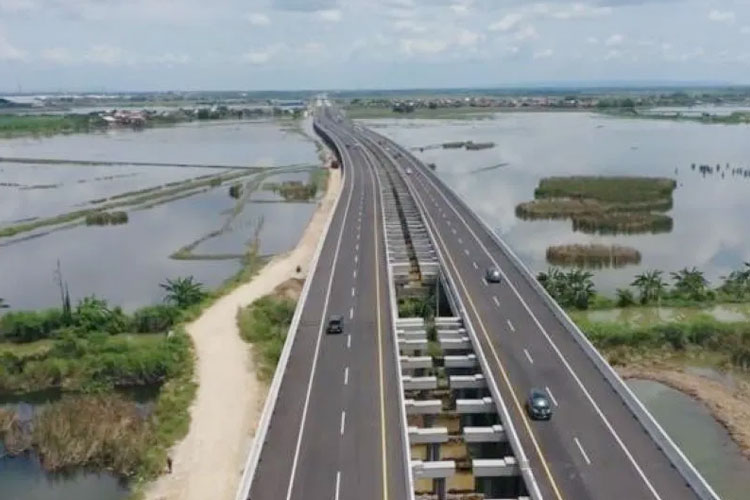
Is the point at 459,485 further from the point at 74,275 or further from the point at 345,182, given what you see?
Result: the point at 345,182

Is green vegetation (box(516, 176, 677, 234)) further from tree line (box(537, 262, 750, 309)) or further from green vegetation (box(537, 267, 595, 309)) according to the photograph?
green vegetation (box(537, 267, 595, 309))

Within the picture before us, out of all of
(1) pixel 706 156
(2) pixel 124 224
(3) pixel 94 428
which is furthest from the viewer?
(1) pixel 706 156

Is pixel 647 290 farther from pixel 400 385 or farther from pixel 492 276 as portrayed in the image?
pixel 400 385

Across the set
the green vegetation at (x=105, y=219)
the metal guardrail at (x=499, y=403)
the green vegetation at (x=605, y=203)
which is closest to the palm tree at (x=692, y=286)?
the metal guardrail at (x=499, y=403)

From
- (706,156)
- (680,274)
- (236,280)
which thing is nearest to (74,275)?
(236,280)

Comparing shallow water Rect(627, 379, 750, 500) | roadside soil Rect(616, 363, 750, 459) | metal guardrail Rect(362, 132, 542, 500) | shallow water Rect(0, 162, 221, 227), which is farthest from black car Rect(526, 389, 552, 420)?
shallow water Rect(0, 162, 221, 227)

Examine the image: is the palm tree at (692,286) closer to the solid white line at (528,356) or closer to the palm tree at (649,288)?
the palm tree at (649,288)

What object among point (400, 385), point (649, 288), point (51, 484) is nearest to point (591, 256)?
point (649, 288)
